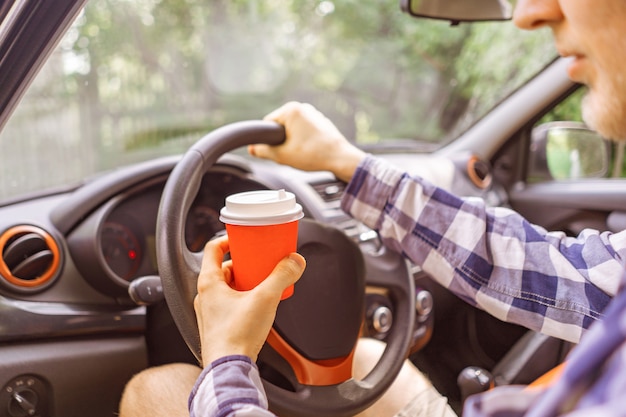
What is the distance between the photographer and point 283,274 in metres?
0.82

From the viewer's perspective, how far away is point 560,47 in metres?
1.08

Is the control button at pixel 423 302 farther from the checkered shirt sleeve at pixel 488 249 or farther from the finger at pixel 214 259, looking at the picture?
the finger at pixel 214 259

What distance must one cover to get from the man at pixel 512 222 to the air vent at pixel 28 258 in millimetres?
517

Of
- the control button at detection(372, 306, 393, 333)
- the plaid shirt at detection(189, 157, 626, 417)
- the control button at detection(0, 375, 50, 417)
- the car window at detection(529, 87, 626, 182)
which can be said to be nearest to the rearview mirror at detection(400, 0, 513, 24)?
the plaid shirt at detection(189, 157, 626, 417)

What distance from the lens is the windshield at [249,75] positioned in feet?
7.61

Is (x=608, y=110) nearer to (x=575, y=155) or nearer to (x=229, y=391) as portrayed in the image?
(x=229, y=391)

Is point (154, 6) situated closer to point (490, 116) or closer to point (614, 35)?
point (490, 116)

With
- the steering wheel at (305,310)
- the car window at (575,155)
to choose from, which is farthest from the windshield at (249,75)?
the steering wheel at (305,310)

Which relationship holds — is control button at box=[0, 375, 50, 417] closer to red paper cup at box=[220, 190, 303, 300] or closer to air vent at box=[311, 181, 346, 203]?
red paper cup at box=[220, 190, 303, 300]

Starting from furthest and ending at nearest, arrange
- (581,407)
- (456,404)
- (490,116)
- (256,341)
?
(490,116) → (456,404) → (256,341) → (581,407)

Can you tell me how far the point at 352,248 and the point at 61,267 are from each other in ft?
2.15

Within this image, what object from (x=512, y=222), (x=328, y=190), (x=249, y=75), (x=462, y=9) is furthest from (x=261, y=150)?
(x=249, y=75)

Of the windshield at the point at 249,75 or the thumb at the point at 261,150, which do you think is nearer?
the thumb at the point at 261,150

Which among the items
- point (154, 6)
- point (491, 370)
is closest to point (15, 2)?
point (491, 370)
